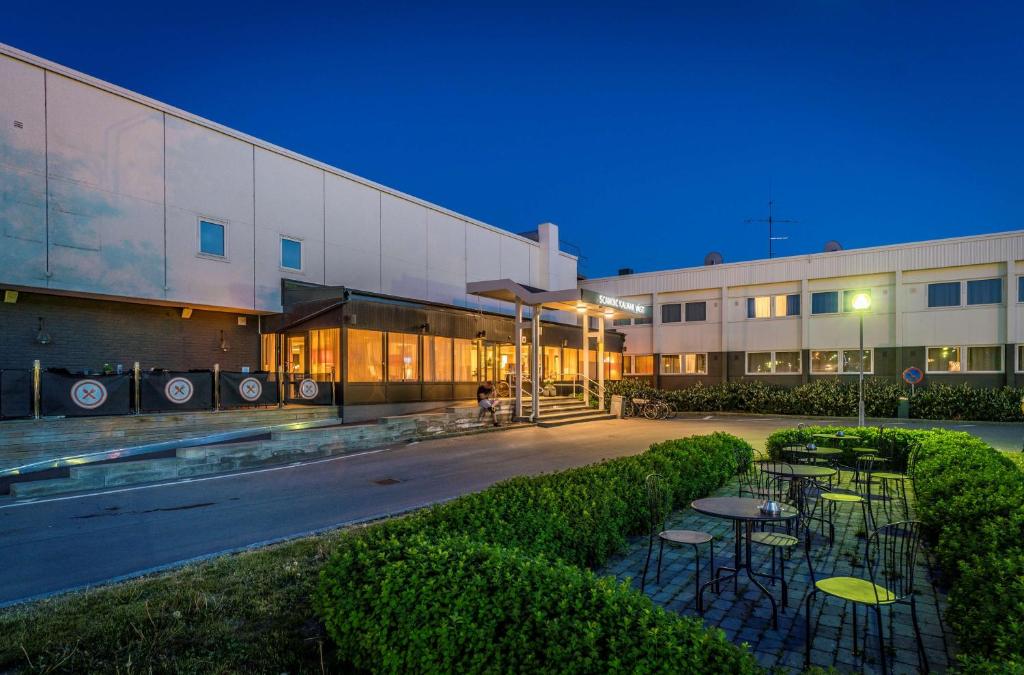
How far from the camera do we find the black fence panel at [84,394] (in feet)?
38.2

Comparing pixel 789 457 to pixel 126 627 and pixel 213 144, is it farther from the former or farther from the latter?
pixel 213 144

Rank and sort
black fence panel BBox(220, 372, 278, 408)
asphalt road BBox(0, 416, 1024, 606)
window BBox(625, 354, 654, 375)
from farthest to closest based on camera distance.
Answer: window BBox(625, 354, 654, 375), black fence panel BBox(220, 372, 278, 408), asphalt road BBox(0, 416, 1024, 606)

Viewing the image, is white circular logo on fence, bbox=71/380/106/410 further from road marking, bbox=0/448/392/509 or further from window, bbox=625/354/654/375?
window, bbox=625/354/654/375

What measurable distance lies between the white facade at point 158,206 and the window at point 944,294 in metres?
23.3

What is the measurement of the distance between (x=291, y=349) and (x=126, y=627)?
1554 cm

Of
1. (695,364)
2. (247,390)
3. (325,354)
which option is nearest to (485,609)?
(247,390)

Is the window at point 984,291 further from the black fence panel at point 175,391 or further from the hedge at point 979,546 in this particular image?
the black fence panel at point 175,391

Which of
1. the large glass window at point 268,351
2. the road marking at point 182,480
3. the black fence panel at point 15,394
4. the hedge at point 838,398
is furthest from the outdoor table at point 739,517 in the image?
the hedge at point 838,398

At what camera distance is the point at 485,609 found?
3.28 metres

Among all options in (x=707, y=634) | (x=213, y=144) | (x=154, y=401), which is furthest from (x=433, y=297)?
(x=707, y=634)

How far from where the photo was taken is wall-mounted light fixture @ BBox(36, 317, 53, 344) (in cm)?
1438

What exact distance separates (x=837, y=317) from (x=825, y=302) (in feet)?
3.18

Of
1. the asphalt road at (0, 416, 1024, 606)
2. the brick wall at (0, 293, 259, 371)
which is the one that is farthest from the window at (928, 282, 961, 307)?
the brick wall at (0, 293, 259, 371)

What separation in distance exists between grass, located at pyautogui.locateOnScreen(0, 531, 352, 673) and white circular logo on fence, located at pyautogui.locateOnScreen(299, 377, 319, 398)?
11376mm
